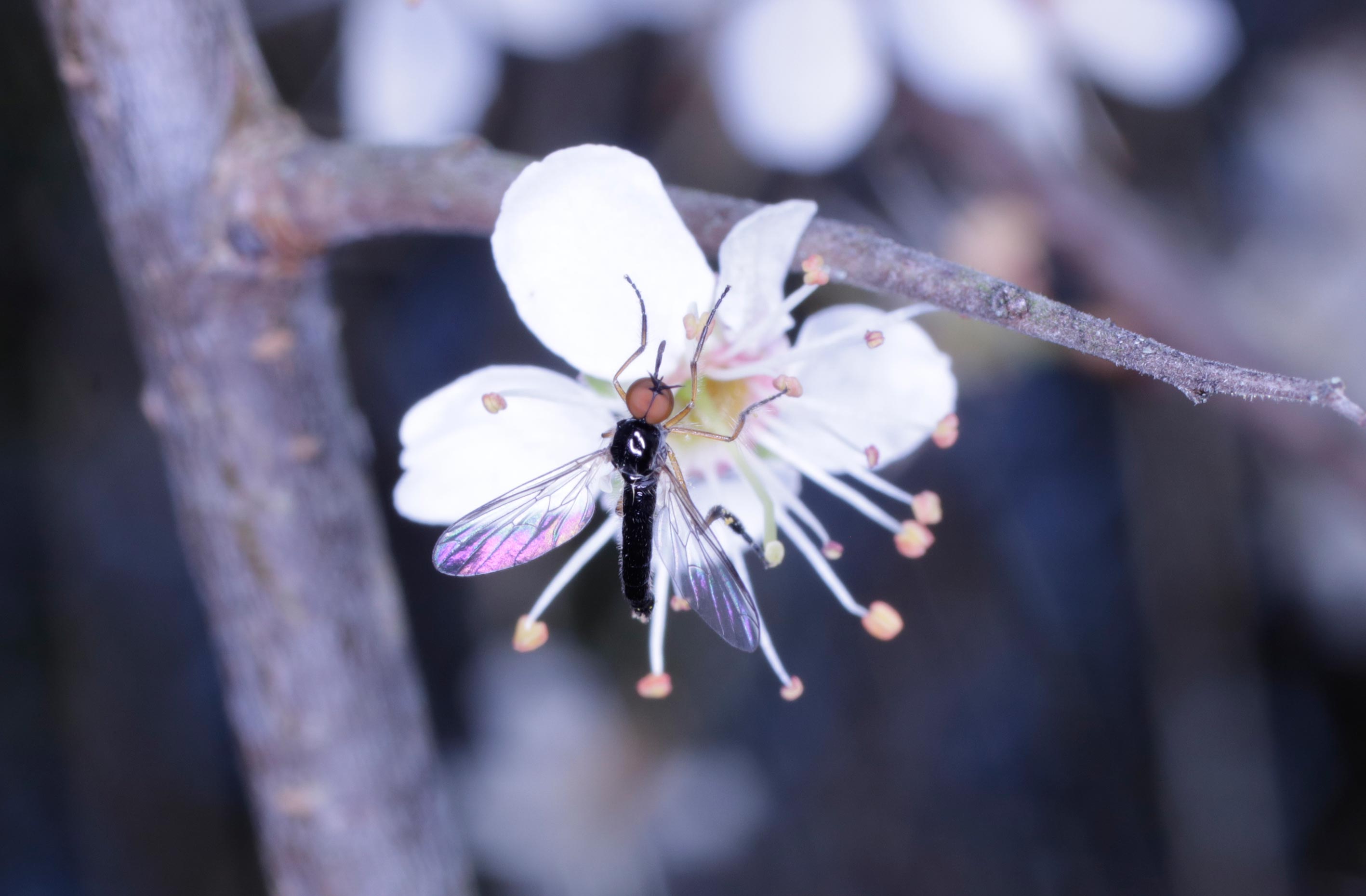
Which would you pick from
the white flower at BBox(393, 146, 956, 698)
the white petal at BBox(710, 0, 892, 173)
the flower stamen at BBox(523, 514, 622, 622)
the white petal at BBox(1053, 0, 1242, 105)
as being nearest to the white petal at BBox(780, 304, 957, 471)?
the white flower at BBox(393, 146, 956, 698)

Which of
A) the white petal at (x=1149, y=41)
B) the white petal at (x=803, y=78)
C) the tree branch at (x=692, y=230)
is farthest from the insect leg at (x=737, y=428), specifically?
the white petal at (x=1149, y=41)

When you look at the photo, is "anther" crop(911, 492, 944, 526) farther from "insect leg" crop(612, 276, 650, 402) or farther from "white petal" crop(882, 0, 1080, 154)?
"white petal" crop(882, 0, 1080, 154)

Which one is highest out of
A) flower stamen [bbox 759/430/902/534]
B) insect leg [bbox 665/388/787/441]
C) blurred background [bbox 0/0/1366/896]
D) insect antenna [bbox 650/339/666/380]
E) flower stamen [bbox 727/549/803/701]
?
insect antenna [bbox 650/339/666/380]

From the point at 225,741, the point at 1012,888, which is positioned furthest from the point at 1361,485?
the point at 225,741

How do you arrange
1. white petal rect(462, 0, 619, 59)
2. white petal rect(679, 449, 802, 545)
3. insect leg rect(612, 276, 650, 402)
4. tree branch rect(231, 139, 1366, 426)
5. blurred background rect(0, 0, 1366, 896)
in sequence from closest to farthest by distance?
tree branch rect(231, 139, 1366, 426)
insect leg rect(612, 276, 650, 402)
white petal rect(679, 449, 802, 545)
white petal rect(462, 0, 619, 59)
blurred background rect(0, 0, 1366, 896)

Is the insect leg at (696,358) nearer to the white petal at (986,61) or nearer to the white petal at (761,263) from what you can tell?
the white petal at (761,263)
